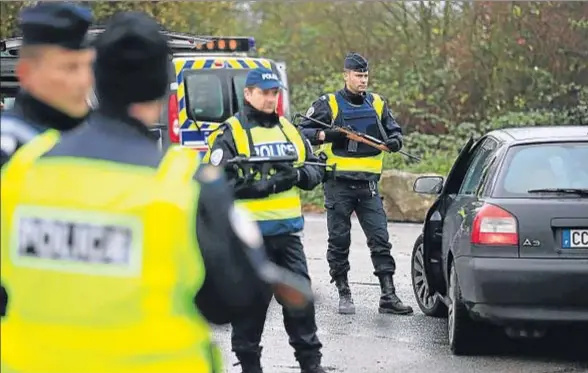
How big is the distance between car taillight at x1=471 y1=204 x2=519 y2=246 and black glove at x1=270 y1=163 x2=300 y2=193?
1081 millimetres

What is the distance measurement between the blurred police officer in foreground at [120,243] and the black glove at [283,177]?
12.2ft

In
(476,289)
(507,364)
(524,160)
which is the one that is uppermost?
(524,160)

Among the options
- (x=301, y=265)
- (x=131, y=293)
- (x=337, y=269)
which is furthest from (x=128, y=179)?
(x=337, y=269)

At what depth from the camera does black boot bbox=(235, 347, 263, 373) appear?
20.6ft

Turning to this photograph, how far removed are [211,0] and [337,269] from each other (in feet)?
58.0

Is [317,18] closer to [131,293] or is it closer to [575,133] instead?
[575,133]

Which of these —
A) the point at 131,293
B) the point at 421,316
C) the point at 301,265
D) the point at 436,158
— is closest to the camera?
the point at 131,293

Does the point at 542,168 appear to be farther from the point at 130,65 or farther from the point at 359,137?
the point at 130,65

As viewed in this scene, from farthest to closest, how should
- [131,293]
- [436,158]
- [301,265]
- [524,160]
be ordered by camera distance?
[436,158] → [524,160] → [301,265] → [131,293]

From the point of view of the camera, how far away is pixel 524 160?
7.03m

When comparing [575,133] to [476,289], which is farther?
[575,133]

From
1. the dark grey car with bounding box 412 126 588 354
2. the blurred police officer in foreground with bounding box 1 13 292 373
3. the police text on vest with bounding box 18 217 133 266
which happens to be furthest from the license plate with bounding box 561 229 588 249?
the police text on vest with bounding box 18 217 133 266

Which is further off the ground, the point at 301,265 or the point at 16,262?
the point at 16,262

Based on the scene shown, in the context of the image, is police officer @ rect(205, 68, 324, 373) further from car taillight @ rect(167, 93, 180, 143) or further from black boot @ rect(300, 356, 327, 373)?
car taillight @ rect(167, 93, 180, 143)
